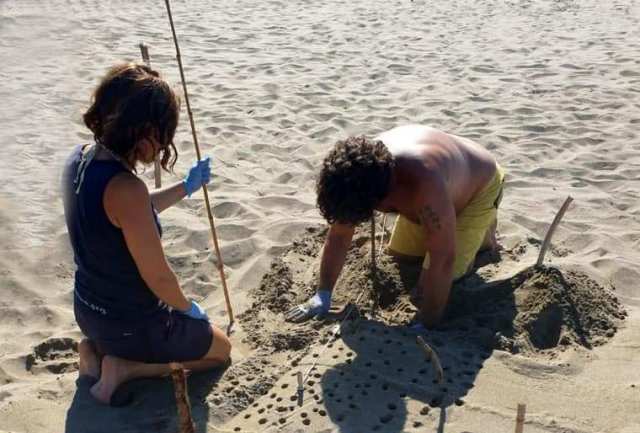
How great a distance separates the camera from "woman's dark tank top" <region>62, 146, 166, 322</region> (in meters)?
2.54

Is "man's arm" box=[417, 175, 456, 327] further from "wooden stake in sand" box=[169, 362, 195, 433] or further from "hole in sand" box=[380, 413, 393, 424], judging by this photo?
"wooden stake in sand" box=[169, 362, 195, 433]

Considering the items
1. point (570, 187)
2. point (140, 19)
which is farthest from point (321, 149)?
point (140, 19)

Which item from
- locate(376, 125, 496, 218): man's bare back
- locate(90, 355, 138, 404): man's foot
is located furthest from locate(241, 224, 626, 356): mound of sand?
locate(90, 355, 138, 404): man's foot

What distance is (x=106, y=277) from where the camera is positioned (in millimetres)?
2730

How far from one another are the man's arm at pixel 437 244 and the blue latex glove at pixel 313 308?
0.44 meters

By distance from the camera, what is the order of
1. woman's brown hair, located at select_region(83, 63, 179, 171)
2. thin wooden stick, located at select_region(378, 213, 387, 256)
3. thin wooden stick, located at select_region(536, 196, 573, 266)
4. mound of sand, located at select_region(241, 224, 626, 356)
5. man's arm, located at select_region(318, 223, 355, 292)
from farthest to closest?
thin wooden stick, located at select_region(378, 213, 387, 256) → thin wooden stick, located at select_region(536, 196, 573, 266) → man's arm, located at select_region(318, 223, 355, 292) → mound of sand, located at select_region(241, 224, 626, 356) → woman's brown hair, located at select_region(83, 63, 179, 171)

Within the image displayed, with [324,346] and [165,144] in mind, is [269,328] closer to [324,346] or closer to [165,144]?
[324,346]

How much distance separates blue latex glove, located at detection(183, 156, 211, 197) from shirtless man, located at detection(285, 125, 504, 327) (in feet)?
1.70

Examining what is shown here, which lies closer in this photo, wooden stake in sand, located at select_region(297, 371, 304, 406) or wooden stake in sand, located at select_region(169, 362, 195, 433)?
wooden stake in sand, located at select_region(169, 362, 195, 433)

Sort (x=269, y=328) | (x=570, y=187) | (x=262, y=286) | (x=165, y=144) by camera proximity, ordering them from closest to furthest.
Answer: (x=165, y=144) → (x=269, y=328) → (x=262, y=286) → (x=570, y=187)

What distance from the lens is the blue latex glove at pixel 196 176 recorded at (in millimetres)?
3123

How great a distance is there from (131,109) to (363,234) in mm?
2019

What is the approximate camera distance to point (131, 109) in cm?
243

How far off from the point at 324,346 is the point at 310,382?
26 centimetres
